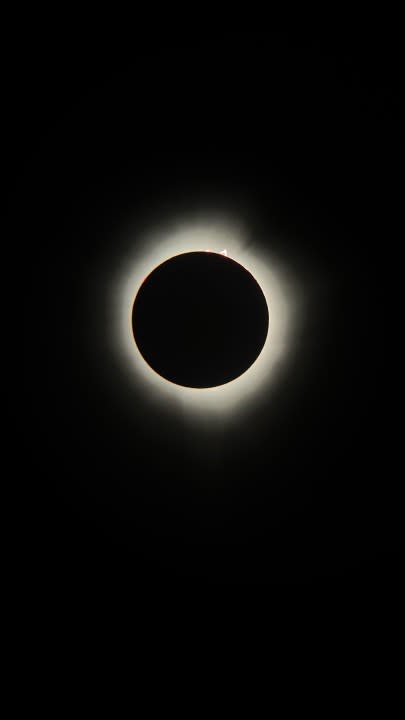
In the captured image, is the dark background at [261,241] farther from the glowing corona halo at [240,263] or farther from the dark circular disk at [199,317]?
the dark circular disk at [199,317]

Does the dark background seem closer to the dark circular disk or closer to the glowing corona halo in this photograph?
the glowing corona halo

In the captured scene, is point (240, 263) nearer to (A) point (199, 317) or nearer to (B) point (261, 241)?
(B) point (261, 241)

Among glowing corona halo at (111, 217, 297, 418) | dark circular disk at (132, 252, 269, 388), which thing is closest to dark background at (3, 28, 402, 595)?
glowing corona halo at (111, 217, 297, 418)

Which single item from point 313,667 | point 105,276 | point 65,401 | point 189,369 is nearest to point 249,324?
point 189,369

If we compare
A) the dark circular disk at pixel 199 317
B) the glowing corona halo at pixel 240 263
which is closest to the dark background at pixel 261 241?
the glowing corona halo at pixel 240 263

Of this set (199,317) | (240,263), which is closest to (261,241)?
(240,263)

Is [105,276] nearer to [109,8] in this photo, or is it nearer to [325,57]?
[109,8]
